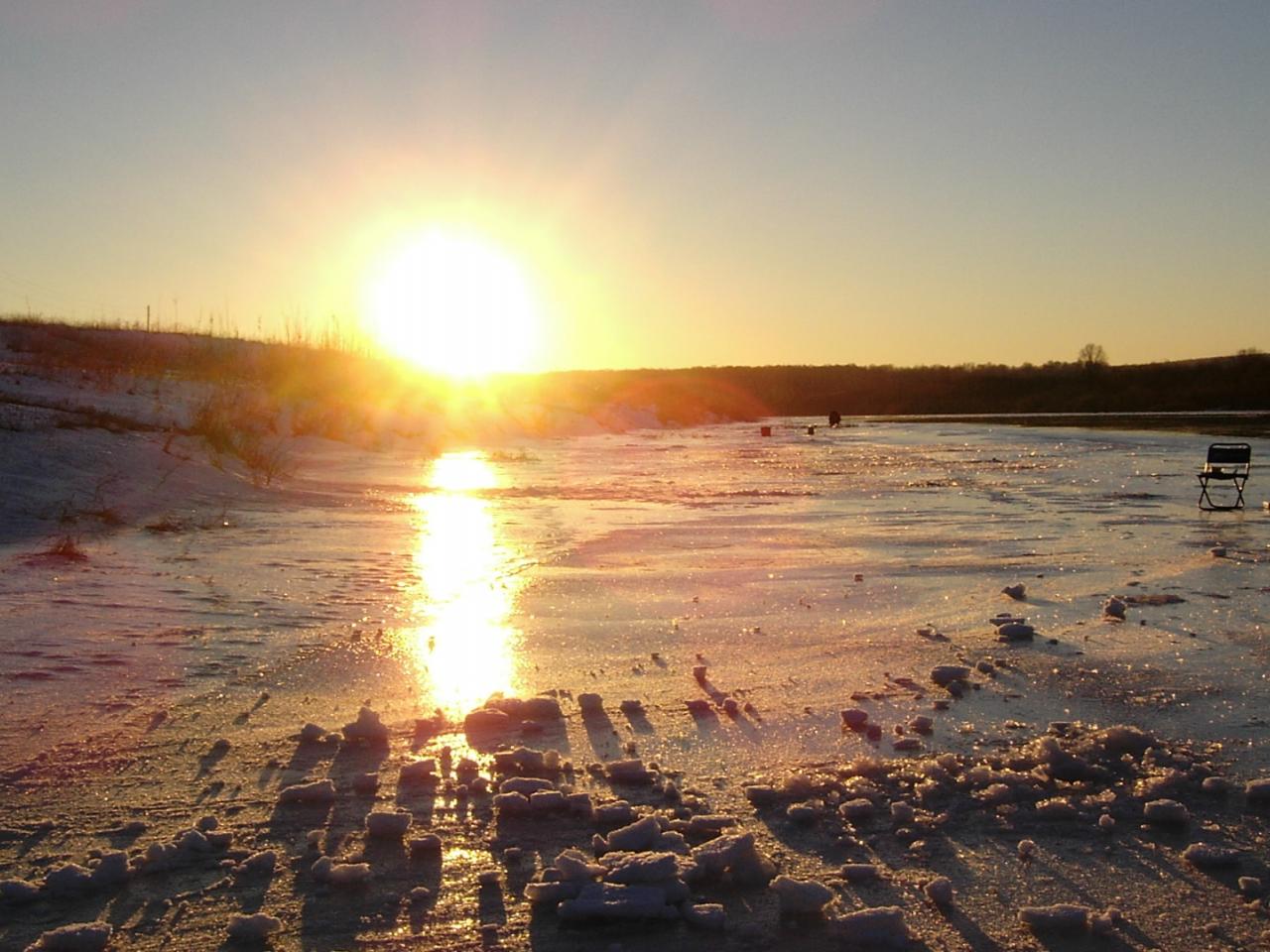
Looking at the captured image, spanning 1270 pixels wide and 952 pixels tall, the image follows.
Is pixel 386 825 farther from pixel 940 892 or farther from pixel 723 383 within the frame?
pixel 723 383

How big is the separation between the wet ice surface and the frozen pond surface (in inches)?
1.3

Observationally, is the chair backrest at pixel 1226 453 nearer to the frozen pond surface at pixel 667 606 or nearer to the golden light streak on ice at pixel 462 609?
the frozen pond surface at pixel 667 606

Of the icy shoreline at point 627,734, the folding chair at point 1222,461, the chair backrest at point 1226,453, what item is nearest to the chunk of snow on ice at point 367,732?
the icy shoreline at point 627,734

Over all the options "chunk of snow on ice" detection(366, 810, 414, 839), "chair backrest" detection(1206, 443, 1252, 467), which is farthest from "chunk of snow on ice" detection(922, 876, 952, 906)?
"chair backrest" detection(1206, 443, 1252, 467)

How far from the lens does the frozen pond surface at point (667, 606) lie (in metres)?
5.04

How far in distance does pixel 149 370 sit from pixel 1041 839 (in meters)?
22.3

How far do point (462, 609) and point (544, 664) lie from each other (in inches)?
64.2

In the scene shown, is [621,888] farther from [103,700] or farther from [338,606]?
[338,606]

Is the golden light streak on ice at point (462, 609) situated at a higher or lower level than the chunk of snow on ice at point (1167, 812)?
lower

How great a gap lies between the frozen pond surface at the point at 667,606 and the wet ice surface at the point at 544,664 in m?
0.03

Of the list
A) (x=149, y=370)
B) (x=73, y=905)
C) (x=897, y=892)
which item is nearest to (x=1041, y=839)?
(x=897, y=892)

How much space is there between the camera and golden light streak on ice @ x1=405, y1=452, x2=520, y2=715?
5.49 m

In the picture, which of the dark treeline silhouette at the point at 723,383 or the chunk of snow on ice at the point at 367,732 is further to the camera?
the dark treeline silhouette at the point at 723,383

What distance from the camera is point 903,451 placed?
1107 inches
